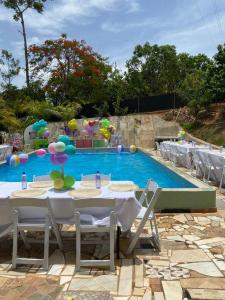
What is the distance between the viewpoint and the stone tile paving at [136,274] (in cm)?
312

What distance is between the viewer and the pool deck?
10.2 ft

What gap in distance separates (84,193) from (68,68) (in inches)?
901

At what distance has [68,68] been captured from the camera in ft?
85.1

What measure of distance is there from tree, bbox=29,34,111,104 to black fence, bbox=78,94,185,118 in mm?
1096

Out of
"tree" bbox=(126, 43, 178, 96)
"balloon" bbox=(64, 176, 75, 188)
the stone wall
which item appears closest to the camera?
"balloon" bbox=(64, 176, 75, 188)

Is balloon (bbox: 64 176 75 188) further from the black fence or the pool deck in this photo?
the black fence

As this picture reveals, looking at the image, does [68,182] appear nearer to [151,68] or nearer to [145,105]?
[145,105]

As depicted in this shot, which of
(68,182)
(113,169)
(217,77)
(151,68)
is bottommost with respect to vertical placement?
(113,169)

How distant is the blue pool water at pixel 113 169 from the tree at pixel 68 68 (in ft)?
32.5

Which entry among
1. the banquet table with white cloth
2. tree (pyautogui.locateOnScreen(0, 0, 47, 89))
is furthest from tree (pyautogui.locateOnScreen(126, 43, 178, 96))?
the banquet table with white cloth

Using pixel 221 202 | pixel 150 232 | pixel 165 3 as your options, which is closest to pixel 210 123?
pixel 165 3

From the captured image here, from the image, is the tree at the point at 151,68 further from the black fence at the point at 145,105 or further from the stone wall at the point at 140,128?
the stone wall at the point at 140,128

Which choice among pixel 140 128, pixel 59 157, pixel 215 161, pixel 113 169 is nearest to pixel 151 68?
pixel 140 128

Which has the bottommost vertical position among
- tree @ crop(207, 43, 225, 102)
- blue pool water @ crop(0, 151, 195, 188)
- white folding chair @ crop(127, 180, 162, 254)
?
blue pool water @ crop(0, 151, 195, 188)
